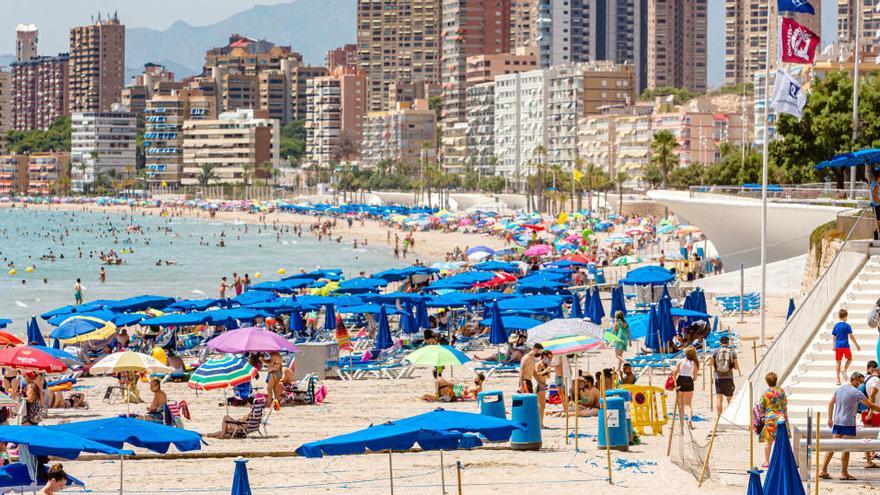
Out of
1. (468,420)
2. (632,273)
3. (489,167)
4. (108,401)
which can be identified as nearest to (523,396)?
(468,420)

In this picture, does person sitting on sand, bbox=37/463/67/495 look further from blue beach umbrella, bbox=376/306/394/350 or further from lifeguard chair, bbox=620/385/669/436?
blue beach umbrella, bbox=376/306/394/350

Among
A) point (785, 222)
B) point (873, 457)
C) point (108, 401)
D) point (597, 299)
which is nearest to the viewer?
point (873, 457)

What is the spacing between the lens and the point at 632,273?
116ft

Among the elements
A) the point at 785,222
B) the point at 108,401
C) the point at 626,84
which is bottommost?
the point at 108,401

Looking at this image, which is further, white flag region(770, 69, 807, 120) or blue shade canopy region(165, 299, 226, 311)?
blue shade canopy region(165, 299, 226, 311)

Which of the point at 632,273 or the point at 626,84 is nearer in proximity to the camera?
the point at 632,273

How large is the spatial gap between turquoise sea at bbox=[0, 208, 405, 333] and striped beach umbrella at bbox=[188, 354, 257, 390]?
27987 millimetres

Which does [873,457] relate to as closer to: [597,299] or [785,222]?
[597,299]

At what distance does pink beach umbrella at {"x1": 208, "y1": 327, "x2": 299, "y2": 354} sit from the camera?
2231 cm

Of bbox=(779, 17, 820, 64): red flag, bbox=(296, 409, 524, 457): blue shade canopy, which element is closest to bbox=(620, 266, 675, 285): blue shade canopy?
bbox=(779, 17, 820, 64): red flag

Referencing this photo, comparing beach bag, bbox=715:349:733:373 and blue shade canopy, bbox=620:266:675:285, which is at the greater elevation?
blue shade canopy, bbox=620:266:675:285

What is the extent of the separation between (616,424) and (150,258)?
7926cm

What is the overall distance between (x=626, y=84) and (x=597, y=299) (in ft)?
468

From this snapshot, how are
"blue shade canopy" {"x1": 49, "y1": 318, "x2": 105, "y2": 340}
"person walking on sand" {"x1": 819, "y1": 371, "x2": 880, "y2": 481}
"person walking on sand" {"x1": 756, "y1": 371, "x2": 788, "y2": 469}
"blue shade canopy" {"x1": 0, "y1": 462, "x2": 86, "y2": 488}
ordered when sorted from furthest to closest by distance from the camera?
"blue shade canopy" {"x1": 49, "y1": 318, "x2": 105, "y2": 340} → "person walking on sand" {"x1": 756, "y1": 371, "x2": 788, "y2": 469} → "person walking on sand" {"x1": 819, "y1": 371, "x2": 880, "y2": 481} → "blue shade canopy" {"x1": 0, "y1": 462, "x2": 86, "y2": 488}
